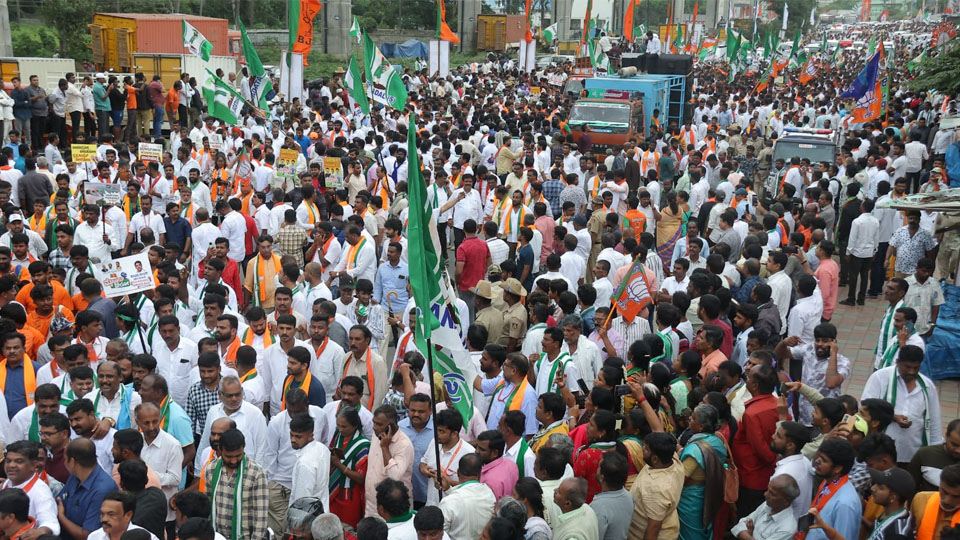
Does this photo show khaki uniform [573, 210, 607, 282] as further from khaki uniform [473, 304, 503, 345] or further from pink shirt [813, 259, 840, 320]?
khaki uniform [473, 304, 503, 345]

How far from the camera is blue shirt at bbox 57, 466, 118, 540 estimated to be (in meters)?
5.79

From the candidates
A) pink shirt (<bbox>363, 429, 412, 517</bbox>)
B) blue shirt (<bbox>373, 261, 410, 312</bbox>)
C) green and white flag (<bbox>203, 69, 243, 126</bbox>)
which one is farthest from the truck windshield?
pink shirt (<bbox>363, 429, 412, 517</bbox>)

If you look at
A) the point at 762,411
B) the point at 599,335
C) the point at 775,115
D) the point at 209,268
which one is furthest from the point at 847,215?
the point at 775,115

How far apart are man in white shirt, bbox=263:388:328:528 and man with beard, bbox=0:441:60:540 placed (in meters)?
1.30

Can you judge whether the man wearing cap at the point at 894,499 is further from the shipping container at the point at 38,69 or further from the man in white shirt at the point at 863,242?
the shipping container at the point at 38,69

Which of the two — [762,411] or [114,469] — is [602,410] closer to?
[762,411]

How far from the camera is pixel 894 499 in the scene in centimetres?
553

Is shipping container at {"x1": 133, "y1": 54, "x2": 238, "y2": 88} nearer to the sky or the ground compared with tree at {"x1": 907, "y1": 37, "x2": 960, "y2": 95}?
nearer to the ground

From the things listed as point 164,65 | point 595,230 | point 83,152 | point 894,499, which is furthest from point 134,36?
point 894,499

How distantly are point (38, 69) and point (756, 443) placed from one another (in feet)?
69.7

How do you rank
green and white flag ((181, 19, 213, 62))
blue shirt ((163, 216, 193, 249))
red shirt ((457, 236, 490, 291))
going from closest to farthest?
red shirt ((457, 236, 490, 291)) → blue shirt ((163, 216, 193, 249)) → green and white flag ((181, 19, 213, 62))

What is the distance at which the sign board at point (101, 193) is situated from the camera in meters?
11.7

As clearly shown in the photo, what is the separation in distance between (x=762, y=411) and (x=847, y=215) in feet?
26.9

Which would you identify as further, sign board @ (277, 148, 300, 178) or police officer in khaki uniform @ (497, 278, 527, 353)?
sign board @ (277, 148, 300, 178)
